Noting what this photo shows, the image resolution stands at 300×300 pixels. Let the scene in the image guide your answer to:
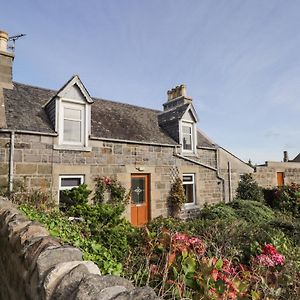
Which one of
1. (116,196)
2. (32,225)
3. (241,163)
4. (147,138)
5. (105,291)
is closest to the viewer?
(105,291)

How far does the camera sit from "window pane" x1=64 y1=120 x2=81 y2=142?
10.0 meters

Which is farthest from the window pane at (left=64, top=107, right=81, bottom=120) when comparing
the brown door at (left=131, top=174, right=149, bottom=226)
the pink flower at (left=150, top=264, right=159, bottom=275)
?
the pink flower at (left=150, top=264, right=159, bottom=275)

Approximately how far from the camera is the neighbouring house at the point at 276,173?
1736 centimetres

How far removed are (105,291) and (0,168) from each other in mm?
7958

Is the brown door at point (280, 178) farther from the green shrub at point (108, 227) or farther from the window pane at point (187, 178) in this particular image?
the green shrub at point (108, 227)

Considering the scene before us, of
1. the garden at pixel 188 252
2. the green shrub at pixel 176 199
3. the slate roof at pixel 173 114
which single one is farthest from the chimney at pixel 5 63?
the green shrub at pixel 176 199

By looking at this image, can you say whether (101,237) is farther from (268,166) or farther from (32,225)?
(268,166)

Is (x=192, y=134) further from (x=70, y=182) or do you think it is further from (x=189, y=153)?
(x=70, y=182)

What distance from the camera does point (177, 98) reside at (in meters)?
15.6

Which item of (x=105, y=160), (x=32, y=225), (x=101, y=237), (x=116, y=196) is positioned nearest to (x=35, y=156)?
(x=105, y=160)

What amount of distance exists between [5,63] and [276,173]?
680 inches

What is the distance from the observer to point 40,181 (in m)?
9.02

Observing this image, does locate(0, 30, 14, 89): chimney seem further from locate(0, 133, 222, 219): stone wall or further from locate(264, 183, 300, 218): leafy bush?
locate(264, 183, 300, 218): leafy bush

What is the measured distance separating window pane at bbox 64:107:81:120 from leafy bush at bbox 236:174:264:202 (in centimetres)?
1022
